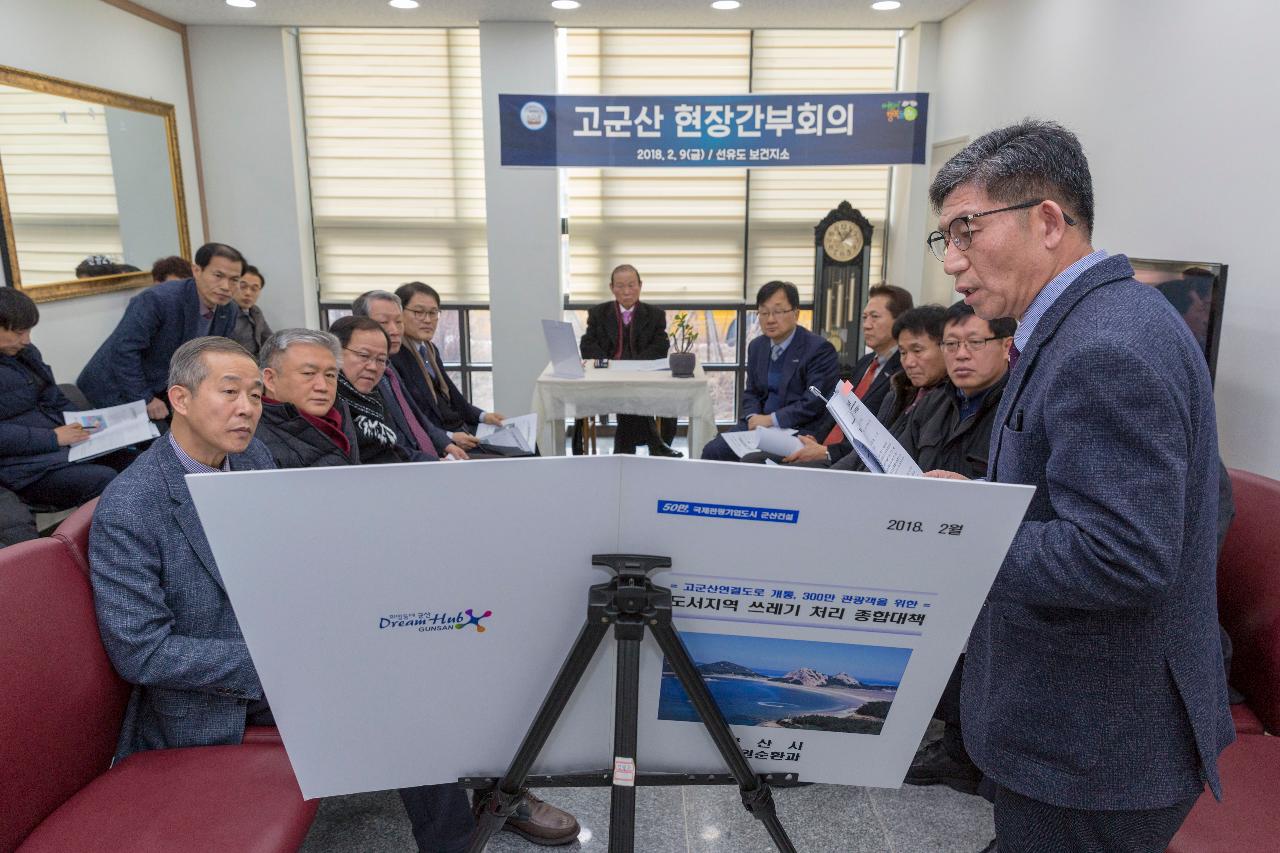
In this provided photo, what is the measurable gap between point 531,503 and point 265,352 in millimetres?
1882

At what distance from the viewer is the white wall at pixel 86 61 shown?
3.98 meters

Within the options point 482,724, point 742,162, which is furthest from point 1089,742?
point 742,162

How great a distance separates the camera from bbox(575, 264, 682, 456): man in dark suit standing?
5.26 meters

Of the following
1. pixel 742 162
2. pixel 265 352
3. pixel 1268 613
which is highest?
pixel 742 162

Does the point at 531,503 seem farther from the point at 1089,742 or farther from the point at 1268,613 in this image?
the point at 1268,613

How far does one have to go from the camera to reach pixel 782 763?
3.17 ft

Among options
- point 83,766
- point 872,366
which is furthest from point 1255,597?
point 83,766

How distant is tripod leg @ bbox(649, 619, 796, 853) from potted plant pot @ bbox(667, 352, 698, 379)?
3.69 meters

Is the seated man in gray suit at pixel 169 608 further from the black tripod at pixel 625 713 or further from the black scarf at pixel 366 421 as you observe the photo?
the black scarf at pixel 366 421

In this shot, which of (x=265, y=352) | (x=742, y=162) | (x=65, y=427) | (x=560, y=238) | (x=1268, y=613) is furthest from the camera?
(x=560, y=238)

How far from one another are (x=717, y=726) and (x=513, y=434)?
119 inches

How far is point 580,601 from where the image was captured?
2.81ft

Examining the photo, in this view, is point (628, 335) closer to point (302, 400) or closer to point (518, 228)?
point (518, 228)

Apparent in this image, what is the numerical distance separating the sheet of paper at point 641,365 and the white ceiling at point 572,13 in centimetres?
216
